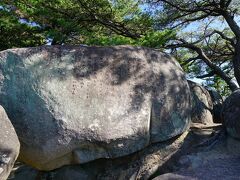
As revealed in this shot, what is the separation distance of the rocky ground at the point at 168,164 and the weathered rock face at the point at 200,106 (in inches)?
49.6

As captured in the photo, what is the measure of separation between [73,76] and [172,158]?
6.04 ft

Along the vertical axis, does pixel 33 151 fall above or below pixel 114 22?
below

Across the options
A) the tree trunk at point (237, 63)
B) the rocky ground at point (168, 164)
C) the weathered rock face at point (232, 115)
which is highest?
the tree trunk at point (237, 63)

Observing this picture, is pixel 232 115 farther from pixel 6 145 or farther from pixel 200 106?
pixel 6 145

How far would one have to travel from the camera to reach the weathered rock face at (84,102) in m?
4.43

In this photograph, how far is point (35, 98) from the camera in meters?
4.44

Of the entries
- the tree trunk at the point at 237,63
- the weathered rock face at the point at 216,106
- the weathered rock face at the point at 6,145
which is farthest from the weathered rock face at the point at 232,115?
the weathered rock face at the point at 6,145

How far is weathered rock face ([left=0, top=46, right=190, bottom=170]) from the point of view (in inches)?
174

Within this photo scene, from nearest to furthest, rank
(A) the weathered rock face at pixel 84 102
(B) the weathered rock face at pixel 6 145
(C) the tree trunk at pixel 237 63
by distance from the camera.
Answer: (B) the weathered rock face at pixel 6 145, (A) the weathered rock face at pixel 84 102, (C) the tree trunk at pixel 237 63

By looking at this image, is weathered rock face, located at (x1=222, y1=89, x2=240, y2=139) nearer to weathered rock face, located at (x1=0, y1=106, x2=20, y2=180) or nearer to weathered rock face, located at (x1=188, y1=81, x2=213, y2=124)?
weathered rock face, located at (x1=188, y1=81, x2=213, y2=124)

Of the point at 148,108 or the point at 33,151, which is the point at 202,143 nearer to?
the point at 148,108

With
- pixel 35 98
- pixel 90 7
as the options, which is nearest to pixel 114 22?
pixel 90 7

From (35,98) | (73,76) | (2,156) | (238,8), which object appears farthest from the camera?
(238,8)

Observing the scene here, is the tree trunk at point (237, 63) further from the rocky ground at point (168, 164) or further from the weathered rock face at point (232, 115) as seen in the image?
the rocky ground at point (168, 164)
